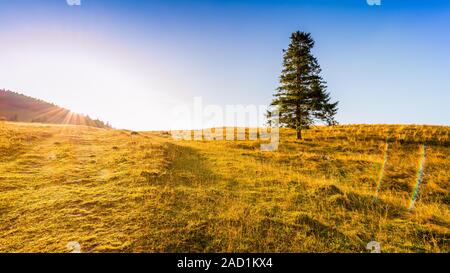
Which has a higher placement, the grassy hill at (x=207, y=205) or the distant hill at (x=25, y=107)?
the distant hill at (x=25, y=107)

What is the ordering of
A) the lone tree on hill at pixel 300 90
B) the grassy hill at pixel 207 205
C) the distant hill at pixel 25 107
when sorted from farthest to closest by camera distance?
1. the distant hill at pixel 25 107
2. the lone tree on hill at pixel 300 90
3. the grassy hill at pixel 207 205

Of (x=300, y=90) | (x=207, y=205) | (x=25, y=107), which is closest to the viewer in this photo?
(x=207, y=205)

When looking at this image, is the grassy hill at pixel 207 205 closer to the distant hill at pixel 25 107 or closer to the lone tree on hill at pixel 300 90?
the lone tree on hill at pixel 300 90

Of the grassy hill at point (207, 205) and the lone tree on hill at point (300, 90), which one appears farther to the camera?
the lone tree on hill at point (300, 90)

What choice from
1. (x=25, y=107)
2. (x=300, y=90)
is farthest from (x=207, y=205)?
(x=25, y=107)

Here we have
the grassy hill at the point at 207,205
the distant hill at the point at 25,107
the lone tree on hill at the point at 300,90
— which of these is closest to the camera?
the grassy hill at the point at 207,205

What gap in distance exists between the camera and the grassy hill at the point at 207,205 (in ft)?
16.5

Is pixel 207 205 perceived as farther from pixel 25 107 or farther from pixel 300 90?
pixel 25 107

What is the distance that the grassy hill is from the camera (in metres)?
5.02

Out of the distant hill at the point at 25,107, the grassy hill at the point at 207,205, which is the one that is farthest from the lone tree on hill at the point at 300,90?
the distant hill at the point at 25,107

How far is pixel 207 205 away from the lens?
704 centimetres

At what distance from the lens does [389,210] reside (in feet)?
23.5
